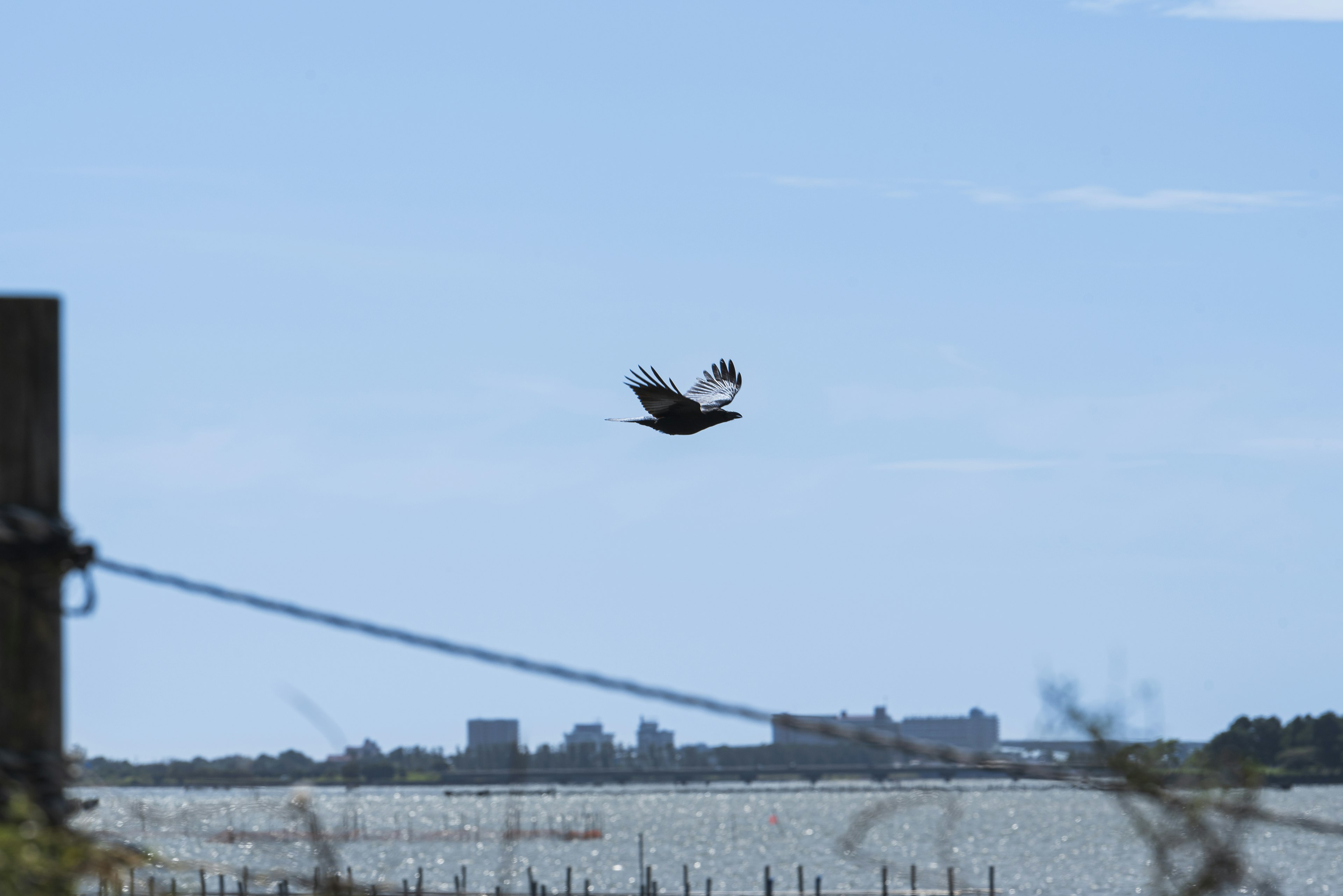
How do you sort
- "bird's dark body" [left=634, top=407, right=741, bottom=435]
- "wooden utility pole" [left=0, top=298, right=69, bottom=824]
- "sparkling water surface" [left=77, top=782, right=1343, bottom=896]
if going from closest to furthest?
"wooden utility pole" [left=0, top=298, right=69, bottom=824], "bird's dark body" [left=634, top=407, right=741, bottom=435], "sparkling water surface" [left=77, top=782, right=1343, bottom=896]

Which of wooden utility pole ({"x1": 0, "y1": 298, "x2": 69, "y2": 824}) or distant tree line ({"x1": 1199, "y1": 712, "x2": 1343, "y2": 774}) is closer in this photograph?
wooden utility pole ({"x1": 0, "y1": 298, "x2": 69, "y2": 824})

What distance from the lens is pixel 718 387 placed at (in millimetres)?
16406

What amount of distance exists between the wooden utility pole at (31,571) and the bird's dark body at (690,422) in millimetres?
9918

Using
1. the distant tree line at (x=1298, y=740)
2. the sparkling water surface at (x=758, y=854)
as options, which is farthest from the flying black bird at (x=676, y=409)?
the distant tree line at (x=1298, y=740)

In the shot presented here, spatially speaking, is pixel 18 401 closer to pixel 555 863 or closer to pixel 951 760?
pixel 951 760

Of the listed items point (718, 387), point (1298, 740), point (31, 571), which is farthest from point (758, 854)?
point (31, 571)

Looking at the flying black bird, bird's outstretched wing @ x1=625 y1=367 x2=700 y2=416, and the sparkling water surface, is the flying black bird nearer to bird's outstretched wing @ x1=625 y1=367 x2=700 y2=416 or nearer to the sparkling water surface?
bird's outstretched wing @ x1=625 y1=367 x2=700 y2=416

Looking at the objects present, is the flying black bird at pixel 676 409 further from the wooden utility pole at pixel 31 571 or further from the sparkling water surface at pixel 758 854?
the sparkling water surface at pixel 758 854

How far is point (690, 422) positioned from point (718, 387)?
228 cm

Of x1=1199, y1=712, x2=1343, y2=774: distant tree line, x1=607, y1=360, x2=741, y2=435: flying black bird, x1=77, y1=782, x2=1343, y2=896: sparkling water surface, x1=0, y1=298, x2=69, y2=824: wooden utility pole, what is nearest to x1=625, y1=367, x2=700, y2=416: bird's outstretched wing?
x1=607, y1=360, x2=741, y2=435: flying black bird

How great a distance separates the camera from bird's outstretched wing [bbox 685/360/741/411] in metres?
15.6

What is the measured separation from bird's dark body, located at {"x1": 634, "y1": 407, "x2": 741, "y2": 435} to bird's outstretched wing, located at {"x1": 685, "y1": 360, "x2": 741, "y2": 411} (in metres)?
0.84

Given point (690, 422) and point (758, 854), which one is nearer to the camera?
point (690, 422)

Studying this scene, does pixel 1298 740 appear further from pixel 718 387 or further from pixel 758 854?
pixel 718 387
